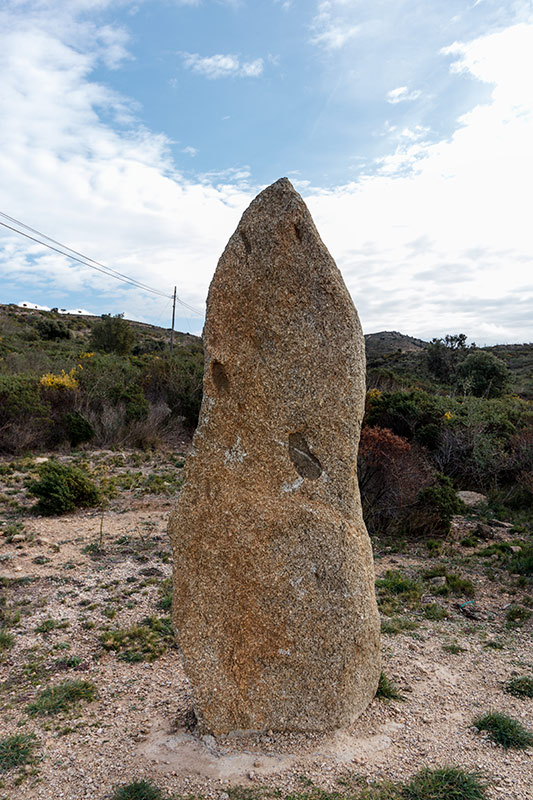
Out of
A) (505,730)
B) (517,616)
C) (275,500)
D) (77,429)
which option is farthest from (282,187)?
(77,429)

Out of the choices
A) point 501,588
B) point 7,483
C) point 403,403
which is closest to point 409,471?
point 501,588

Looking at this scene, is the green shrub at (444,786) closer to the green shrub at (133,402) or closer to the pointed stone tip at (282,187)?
the pointed stone tip at (282,187)

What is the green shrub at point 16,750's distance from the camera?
3.30 metres

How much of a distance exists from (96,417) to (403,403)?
7.80 metres

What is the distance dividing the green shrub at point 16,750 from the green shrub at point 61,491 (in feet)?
17.8

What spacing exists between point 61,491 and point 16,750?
5.68 m

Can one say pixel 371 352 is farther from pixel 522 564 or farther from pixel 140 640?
pixel 140 640

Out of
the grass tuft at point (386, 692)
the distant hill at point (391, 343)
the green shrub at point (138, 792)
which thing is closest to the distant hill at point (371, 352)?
the distant hill at point (391, 343)

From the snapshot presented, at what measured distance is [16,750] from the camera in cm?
341

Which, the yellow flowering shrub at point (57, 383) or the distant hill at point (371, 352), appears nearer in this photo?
the yellow flowering shrub at point (57, 383)

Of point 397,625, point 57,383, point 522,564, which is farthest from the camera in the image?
point 57,383

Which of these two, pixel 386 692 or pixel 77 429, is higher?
pixel 77 429

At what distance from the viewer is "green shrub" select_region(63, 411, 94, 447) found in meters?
13.1

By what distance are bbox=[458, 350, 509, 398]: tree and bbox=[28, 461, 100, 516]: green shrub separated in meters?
17.7
